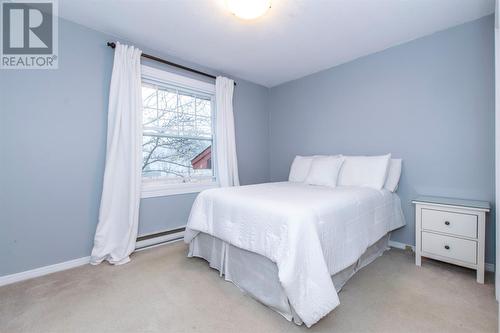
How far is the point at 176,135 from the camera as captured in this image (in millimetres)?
2982

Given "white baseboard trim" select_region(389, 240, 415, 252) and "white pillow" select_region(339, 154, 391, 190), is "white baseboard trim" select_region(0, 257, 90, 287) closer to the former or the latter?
"white pillow" select_region(339, 154, 391, 190)

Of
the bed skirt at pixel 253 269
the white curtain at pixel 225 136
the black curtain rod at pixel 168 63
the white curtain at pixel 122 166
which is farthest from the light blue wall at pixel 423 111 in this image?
the white curtain at pixel 122 166

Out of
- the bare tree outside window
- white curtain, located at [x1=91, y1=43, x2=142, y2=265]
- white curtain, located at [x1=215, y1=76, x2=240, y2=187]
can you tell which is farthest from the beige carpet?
white curtain, located at [x1=215, y1=76, x2=240, y2=187]

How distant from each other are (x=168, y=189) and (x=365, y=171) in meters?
2.44

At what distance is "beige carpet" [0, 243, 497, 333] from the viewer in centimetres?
138

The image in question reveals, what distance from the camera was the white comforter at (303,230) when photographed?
1.32 m

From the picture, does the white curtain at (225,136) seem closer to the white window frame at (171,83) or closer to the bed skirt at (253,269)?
the white window frame at (171,83)

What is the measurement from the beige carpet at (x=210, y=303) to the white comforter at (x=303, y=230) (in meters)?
0.28

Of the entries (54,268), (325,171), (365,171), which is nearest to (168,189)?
(54,268)

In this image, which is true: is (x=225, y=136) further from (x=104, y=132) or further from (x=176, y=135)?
(x=104, y=132)

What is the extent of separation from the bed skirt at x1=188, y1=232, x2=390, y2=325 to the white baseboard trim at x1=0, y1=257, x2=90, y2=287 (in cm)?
108

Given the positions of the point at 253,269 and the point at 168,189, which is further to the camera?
the point at 168,189

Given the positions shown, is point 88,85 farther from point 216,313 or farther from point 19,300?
point 216,313

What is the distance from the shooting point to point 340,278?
1.78 metres
